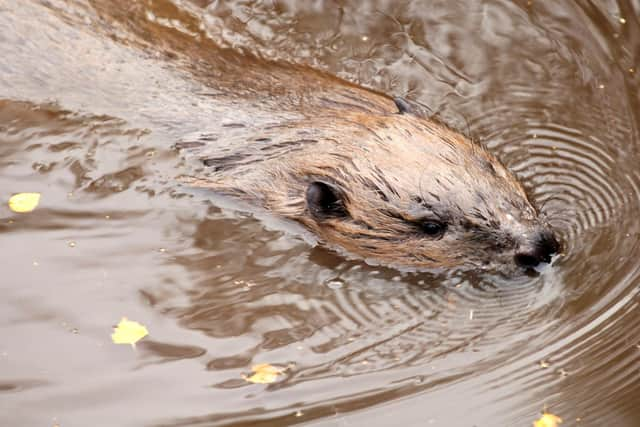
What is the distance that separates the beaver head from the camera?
494 centimetres

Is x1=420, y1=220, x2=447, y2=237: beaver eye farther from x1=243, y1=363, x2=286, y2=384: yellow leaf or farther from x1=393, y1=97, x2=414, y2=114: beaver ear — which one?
x1=243, y1=363, x2=286, y2=384: yellow leaf

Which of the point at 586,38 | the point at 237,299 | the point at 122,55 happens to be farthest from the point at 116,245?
the point at 586,38

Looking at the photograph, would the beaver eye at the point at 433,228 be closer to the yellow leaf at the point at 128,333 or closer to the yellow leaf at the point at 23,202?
the yellow leaf at the point at 128,333

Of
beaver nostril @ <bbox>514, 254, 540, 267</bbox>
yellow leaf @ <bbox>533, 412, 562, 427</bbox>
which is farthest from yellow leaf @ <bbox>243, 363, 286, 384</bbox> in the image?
beaver nostril @ <bbox>514, 254, 540, 267</bbox>

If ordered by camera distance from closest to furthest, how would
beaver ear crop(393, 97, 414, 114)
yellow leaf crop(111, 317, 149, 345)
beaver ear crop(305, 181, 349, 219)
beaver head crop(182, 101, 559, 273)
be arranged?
yellow leaf crop(111, 317, 149, 345), beaver head crop(182, 101, 559, 273), beaver ear crop(305, 181, 349, 219), beaver ear crop(393, 97, 414, 114)

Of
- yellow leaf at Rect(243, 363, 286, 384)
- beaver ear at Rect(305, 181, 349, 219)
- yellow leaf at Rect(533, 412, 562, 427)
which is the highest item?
beaver ear at Rect(305, 181, 349, 219)

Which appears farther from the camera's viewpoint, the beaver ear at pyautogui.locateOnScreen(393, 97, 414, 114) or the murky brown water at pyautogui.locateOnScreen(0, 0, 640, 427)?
the beaver ear at pyautogui.locateOnScreen(393, 97, 414, 114)

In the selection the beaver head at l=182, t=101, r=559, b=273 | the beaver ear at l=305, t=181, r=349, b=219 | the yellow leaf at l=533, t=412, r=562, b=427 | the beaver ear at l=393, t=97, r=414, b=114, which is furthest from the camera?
the beaver ear at l=393, t=97, r=414, b=114

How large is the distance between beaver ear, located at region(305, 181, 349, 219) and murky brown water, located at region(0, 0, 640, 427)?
26cm

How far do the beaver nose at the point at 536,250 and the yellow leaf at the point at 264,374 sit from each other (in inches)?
52.3

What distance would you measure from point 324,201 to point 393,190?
1.28ft

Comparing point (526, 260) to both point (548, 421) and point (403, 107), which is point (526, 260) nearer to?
point (548, 421)

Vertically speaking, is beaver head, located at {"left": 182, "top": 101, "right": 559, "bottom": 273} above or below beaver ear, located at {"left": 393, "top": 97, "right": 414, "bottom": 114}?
below

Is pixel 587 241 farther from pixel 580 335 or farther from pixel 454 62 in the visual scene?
pixel 454 62
